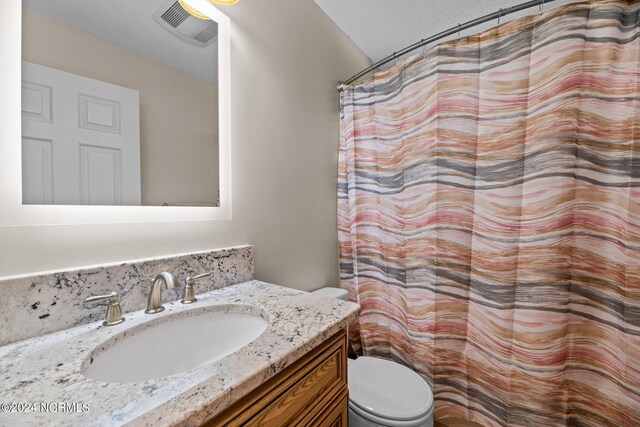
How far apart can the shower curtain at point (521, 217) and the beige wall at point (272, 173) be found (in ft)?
1.28

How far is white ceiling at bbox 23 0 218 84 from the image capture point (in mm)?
736

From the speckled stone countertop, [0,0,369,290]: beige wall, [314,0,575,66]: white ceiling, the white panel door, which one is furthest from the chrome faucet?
[314,0,575,66]: white ceiling

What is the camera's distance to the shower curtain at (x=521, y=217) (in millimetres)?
1026

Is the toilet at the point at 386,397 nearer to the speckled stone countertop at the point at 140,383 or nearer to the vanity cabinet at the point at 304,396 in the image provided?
the vanity cabinet at the point at 304,396

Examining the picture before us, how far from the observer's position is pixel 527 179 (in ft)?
3.74

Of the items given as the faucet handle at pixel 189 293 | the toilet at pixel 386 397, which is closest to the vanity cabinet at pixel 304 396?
the toilet at pixel 386 397

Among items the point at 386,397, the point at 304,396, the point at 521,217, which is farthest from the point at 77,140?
the point at 521,217

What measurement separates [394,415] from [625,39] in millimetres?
1679

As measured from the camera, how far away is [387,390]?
1.12m

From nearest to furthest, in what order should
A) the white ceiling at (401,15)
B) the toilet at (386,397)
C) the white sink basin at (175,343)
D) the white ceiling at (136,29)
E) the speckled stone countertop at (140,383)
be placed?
the speckled stone countertop at (140,383) < the white sink basin at (175,343) < the white ceiling at (136,29) < the toilet at (386,397) < the white ceiling at (401,15)

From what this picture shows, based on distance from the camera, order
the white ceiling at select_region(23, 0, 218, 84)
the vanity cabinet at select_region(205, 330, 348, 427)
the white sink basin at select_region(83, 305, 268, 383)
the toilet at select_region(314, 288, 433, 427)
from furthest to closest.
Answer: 1. the toilet at select_region(314, 288, 433, 427)
2. the white ceiling at select_region(23, 0, 218, 84)
3. the white sink basin at select_region(83, 305, 268, 383)
4. the vanity cabinet at select_region(205, 330, 348, 427)

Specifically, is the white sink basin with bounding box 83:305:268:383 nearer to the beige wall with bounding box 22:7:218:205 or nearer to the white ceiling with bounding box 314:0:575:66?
the beige wall with bounding box 22:7:218:205

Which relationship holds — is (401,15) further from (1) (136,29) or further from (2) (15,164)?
(2) (15,164)

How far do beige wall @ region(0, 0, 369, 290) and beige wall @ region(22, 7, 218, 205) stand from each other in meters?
0.08
